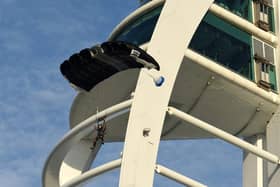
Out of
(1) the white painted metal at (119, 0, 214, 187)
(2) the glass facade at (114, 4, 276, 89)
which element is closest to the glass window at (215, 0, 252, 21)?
(2) the glass facade at (114, 4, 276, 89)

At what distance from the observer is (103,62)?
1052 inches

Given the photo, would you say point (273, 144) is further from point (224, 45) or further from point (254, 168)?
point (224, 45)

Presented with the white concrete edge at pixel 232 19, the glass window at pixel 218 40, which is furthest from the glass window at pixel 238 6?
the glass window at pixel 218 40

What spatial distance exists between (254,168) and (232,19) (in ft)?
21.7

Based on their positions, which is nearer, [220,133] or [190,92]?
[220,133]

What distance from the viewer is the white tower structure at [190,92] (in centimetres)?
2777

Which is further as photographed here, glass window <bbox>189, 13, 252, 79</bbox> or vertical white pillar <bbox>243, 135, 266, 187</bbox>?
vertical white pillar <bbox>243, 135, 266, 187</bbox>

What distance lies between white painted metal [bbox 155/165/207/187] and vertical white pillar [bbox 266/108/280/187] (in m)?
4.70

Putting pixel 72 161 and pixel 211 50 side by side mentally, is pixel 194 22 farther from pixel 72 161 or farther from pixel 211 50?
pixel 72 161

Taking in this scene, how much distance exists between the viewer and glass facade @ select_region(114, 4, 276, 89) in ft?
102

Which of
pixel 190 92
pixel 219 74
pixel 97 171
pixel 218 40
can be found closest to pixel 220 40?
pixel 218 40

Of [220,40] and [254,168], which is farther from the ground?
[220,40]

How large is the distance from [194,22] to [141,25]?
11.9 ft

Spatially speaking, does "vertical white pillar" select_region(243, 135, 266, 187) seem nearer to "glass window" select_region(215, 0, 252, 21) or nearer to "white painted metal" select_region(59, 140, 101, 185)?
"glass window" select_region(215, 0, 252, 21)
